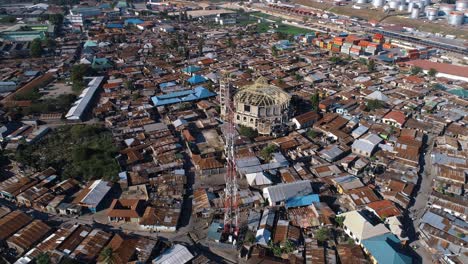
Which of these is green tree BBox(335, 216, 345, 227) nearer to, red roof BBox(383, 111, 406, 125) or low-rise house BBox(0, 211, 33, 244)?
red roof BBox(383, 111, 406, 125)

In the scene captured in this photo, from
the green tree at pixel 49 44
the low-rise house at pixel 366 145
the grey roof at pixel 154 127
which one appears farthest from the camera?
the green tree at pixel 49 44

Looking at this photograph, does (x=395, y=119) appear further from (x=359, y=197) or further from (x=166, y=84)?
(x=166, y=84)

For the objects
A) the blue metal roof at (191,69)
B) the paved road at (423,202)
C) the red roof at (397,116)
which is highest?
the blue metal roof at (191,69)

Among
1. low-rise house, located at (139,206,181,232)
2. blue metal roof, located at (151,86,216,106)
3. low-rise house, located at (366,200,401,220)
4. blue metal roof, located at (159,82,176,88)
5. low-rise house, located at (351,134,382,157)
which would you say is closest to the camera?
low-rise house, located at (139,206,181,232)

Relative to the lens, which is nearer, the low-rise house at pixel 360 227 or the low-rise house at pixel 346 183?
the low-rise house at pixel 360 227

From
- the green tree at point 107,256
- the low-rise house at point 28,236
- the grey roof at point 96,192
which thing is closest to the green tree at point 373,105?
the grey roof at point 96,192

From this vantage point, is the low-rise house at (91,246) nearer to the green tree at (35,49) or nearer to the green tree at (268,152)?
the green tree at (268,152)

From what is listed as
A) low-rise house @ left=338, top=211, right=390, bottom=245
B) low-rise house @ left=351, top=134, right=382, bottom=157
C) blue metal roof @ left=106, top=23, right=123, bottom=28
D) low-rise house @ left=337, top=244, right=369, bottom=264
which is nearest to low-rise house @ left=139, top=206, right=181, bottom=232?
low-rise house @ left=337, top=244, right=369, bottom=264
